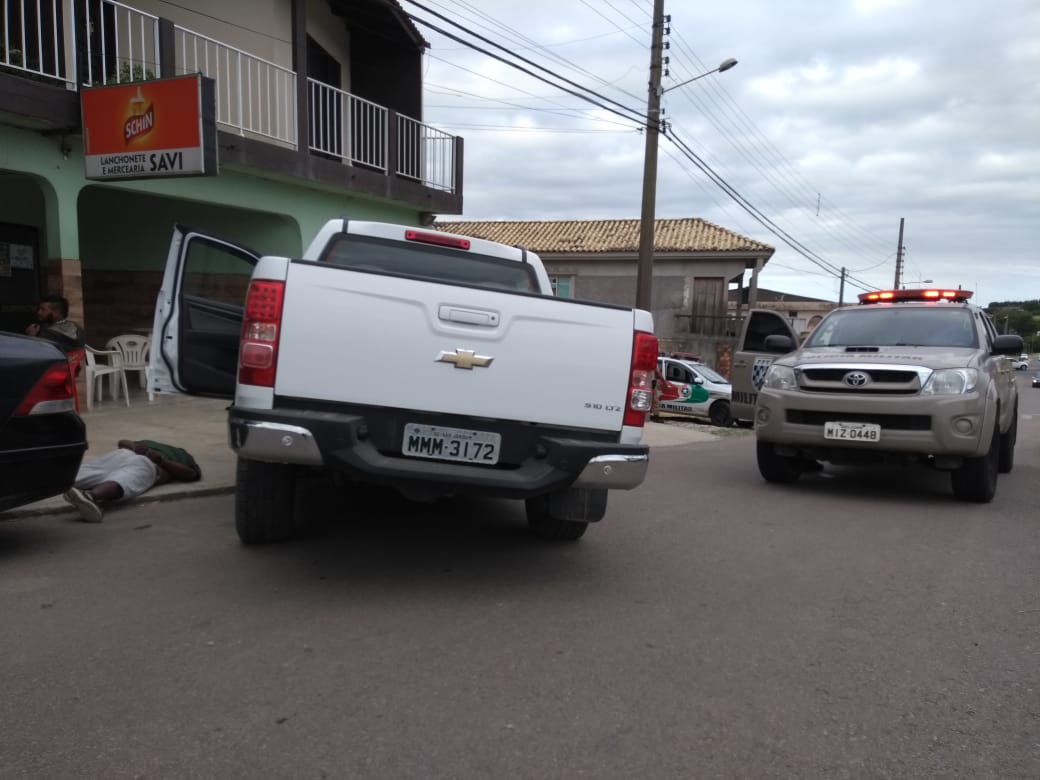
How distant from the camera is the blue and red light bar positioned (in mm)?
8344

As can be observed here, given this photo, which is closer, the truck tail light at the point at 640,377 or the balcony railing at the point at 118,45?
the truck tail light at the point at 640,377

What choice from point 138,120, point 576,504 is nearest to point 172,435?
point 138,120

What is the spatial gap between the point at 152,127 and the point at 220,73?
3.84 m

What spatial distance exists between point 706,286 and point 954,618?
2558cm

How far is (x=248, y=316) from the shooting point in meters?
3.67

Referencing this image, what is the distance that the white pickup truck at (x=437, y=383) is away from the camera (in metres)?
3.66

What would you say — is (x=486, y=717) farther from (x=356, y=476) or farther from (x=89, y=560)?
(x=89, y=560)

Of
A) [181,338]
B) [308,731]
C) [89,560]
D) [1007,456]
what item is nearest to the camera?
[308,731]

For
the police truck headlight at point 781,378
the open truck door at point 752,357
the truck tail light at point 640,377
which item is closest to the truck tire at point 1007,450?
the open truck door at point 752,357

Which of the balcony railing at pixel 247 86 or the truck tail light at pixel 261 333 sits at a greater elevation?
the balcony railing at pixel 247 86

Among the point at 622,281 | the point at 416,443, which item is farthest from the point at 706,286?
the point at 416,443

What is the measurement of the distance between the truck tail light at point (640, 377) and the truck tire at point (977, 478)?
387 centimetres

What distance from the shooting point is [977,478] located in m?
6.61

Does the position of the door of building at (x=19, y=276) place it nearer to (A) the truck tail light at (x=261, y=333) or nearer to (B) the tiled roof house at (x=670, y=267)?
(A) the truck tail light at (x=261, y=333)
